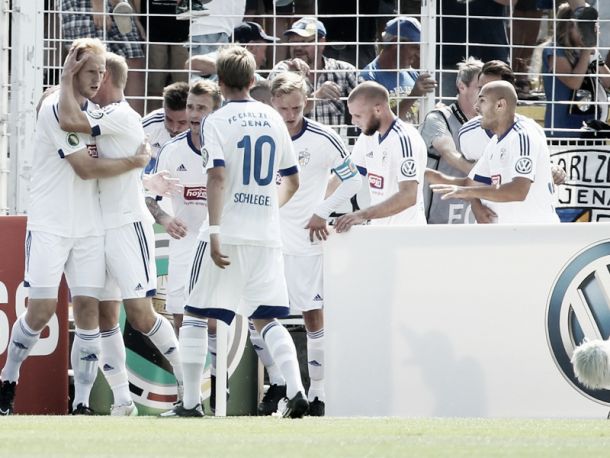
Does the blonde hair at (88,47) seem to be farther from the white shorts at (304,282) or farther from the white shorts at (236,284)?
the white shorts at (304,282)

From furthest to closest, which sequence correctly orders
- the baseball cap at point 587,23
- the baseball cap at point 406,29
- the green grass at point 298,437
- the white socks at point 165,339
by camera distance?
the baseball cap at point 587,23, the baseball cap at point 406,29, the white socks at point 165,339, the green grass at point 298,437

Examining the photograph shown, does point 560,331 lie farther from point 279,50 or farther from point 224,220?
point 279,50

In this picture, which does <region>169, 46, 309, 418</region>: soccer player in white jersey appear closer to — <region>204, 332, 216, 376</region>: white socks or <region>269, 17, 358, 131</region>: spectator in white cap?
<region>204, 332, 216, 376</region>: white socks

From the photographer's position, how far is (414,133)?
9570 mm

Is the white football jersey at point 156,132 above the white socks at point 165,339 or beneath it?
above

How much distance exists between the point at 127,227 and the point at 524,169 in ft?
8.43

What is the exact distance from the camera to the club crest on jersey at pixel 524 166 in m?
8.92

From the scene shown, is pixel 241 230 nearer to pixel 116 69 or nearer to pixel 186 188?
pixel 116 69

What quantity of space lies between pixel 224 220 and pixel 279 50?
4376 mm

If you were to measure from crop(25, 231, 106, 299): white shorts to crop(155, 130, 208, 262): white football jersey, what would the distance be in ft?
3.17

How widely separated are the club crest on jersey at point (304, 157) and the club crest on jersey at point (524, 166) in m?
1.52

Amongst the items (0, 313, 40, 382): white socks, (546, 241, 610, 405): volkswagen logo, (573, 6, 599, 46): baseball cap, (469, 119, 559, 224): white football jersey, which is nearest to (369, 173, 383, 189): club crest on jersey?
(469, 119, 559, 224): white football jersey

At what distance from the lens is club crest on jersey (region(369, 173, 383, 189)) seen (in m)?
9.72

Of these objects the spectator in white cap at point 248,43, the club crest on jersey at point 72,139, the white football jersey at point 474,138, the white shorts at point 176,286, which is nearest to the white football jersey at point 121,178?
the club crest on jersey at point 72,139
